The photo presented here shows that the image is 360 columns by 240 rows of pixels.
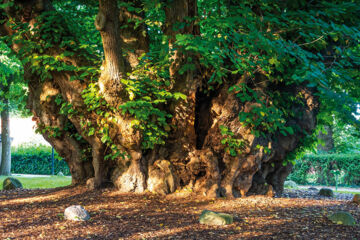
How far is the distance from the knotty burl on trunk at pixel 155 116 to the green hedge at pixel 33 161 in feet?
47.8

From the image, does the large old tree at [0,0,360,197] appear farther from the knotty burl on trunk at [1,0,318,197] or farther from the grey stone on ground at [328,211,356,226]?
the grey stone on ground at [328,211,356,226]

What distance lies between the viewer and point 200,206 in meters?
6.06

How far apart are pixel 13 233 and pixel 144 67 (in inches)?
138

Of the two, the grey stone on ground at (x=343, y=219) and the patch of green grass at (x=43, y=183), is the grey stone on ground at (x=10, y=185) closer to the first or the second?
the patch of green grass at (x=43, y=183)

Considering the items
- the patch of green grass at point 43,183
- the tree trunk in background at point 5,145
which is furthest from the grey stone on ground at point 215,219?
the tree trunk in background at point 5,145

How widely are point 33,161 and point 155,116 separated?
57.4 ft

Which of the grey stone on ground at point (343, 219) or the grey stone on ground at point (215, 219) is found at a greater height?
the grey stone on ground at point (215, 219)

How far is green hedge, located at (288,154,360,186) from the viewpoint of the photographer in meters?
16.4

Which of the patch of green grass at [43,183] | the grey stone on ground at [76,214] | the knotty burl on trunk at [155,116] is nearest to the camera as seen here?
the grey stone on ground at [76,214]

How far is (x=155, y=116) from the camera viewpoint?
6.71m

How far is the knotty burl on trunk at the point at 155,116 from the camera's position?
649cm

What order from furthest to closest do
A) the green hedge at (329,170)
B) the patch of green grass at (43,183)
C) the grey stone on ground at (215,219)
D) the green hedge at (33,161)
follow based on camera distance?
the green hedge at (33,161), the green hedge at (329,170), the patch of green grass at (43,183), the grey stone on ground at (215,219)

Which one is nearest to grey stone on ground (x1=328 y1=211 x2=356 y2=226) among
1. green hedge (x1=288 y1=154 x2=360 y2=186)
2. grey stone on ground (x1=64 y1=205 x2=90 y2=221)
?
grey stone on ground (x1=64 y1=205 x2=90 y2=221)

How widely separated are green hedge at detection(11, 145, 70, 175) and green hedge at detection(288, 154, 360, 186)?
13.7m
